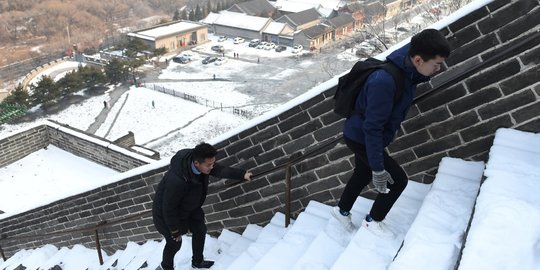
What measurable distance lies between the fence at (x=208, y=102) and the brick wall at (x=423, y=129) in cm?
1770

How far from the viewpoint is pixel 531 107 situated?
8.97 ft

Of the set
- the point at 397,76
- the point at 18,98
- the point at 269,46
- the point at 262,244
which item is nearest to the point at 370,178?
the point at 397,76

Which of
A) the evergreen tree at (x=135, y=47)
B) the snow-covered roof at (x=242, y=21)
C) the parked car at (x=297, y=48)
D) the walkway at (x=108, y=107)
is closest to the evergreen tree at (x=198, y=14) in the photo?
the snow-covered roof at (x=242, y=21)

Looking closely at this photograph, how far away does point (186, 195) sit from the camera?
332 centimetres

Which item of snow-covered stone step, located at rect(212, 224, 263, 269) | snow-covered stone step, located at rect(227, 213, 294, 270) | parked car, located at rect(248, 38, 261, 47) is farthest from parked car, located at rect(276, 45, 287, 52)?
snow-covered stone step, located at rect(227, 213, 294, 270)

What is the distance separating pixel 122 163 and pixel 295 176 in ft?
23.1

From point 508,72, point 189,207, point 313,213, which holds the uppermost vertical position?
point 508,72

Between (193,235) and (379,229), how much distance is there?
1.66 m

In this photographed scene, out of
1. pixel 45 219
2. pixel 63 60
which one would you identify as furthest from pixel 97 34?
pixel 45 219

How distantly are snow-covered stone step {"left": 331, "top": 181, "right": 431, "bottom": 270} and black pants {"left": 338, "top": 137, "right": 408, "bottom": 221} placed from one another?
0.14m

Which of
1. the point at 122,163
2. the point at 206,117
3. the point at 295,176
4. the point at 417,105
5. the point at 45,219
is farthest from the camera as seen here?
the point at 206,117

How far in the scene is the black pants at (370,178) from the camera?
264 centimetres

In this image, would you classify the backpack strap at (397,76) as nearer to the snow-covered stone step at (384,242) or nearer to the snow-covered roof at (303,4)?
the snow-covered stone step at (384,242)

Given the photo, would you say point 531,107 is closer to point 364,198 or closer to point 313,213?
point 364,198
